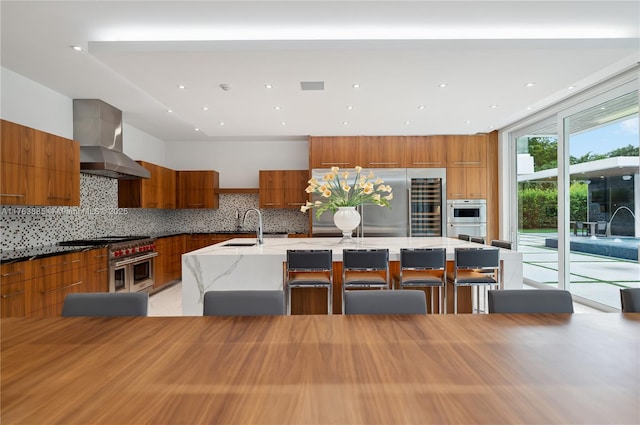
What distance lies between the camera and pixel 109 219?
4.96 meters

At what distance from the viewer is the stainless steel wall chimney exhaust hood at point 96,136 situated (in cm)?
414

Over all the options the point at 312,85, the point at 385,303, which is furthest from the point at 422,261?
the point at 312,85

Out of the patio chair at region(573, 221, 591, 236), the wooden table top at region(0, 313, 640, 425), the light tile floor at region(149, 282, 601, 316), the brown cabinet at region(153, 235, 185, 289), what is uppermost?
the patio chair at region(573, 221, 591, 236)

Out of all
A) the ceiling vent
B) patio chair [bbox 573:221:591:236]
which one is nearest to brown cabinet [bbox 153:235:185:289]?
the ceiling vent

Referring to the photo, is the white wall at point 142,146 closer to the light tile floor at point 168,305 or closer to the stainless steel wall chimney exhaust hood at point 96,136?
the stainless steel wall chimney exhaust hood at point 96,136

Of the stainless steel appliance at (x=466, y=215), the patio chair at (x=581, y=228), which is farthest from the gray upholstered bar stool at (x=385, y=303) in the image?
the stainless steel appliance at (x=466, y=215)

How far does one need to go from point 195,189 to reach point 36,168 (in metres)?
3.05

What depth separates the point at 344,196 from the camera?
12.1 feet

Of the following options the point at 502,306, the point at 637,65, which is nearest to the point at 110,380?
the point at 502,306

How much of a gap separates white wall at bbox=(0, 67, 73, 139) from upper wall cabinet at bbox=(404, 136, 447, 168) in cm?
512

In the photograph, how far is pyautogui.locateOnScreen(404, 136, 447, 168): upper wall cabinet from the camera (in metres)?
5.82

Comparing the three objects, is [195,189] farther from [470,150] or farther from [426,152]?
[470,150]

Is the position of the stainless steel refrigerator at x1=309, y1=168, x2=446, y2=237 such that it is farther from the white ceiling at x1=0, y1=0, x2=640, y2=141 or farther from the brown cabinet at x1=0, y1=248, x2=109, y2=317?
the brown cabinet at x1=0, y1=248, x2=109, y2=317

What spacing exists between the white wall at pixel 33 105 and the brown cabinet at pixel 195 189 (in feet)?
7.02
